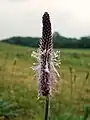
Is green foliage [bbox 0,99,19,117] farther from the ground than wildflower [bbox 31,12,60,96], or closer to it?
closer to it

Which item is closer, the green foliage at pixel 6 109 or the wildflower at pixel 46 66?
the wildflower at pixel 46 66

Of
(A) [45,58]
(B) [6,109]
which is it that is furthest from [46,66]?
(B) [6,109]

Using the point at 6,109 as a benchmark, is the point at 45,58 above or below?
above

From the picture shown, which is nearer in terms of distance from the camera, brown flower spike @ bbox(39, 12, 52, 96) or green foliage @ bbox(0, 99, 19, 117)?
brown flower spike @ bbox(39, 12, 52, 96)

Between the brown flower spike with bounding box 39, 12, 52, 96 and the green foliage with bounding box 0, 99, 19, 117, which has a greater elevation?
the brown flower spike with bounding box 39, 12, 52, 96

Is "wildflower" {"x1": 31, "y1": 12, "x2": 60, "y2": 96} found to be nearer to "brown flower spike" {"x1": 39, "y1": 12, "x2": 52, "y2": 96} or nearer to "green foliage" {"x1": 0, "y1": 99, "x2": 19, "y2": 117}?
"brown flower spike" {"x1": 39, "y1": 12, "x2": 52, "y2": 96}

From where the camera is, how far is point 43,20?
12.0 feet

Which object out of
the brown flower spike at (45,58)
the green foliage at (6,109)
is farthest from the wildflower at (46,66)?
the green foliage at (6,109)

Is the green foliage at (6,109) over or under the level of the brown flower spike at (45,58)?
under

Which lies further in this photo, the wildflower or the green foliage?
the green foliage

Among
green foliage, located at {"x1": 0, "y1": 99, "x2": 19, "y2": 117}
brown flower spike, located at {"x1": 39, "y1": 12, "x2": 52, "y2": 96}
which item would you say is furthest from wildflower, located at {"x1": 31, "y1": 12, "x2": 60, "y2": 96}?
green foliage, located at {"x1": 0, "y1": 99, "x2": 19, "y2": 117}

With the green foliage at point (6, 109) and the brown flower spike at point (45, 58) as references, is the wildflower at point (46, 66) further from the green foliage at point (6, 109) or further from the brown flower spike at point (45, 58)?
the green foliage at point (6, 109)

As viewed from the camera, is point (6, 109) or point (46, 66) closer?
point (46, 66)

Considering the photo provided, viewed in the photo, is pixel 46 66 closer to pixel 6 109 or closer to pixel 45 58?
pixel 45 58
